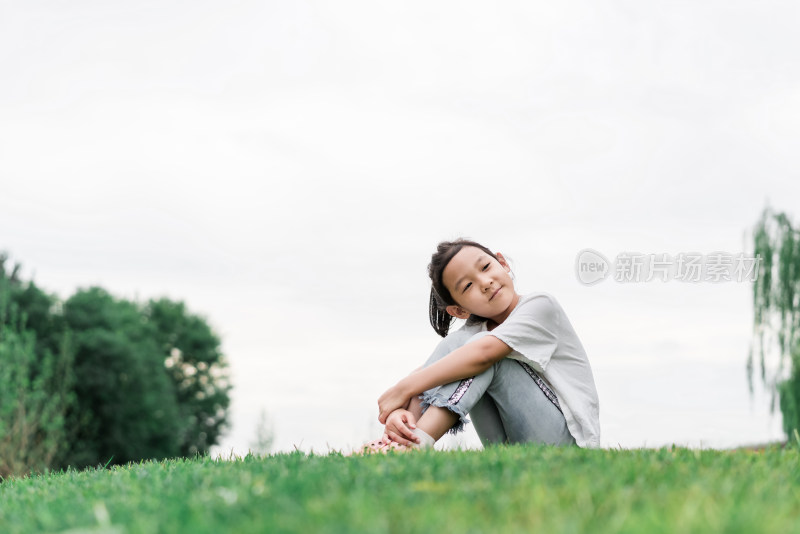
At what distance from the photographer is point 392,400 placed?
400 cm

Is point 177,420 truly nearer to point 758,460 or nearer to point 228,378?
point 228,378

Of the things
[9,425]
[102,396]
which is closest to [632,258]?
[9,425]

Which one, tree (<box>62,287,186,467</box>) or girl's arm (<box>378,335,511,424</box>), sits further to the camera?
tree (<box>62,287,186,467</box>)

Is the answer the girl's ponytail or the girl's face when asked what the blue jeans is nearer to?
the girl's face

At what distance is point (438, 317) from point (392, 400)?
989mm

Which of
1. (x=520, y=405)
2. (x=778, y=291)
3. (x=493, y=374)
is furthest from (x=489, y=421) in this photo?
(x=778, y=291)

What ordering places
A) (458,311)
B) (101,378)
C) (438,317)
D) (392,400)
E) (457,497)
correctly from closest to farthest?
(457,497) < (392,400) < (458,311) < (438,317) < (101,378)

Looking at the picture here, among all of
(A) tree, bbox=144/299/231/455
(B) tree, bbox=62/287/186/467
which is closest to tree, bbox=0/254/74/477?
(B) tree, bbox=62/287/186/467

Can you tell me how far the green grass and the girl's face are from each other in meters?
1.26

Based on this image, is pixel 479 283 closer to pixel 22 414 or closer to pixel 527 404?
pixel 527 404

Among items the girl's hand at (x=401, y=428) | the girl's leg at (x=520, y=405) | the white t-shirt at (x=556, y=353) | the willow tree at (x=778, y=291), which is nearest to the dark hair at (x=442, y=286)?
the white t-shirt at (x=556, y=353)

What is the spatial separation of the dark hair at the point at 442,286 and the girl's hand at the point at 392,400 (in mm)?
758

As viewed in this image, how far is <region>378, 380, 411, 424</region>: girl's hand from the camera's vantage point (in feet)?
13.0

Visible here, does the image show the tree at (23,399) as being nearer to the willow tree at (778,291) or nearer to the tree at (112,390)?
the tree at (112,390)
